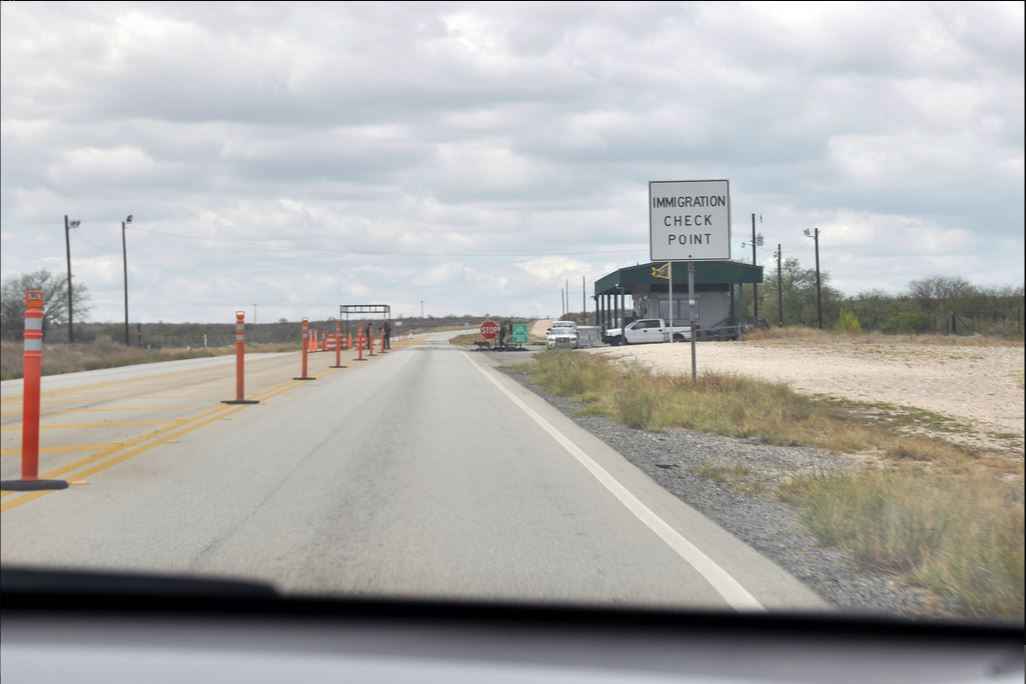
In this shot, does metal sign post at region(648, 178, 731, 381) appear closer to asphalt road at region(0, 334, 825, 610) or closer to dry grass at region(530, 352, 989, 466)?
dry grass at region(530, 352, 989, 466)

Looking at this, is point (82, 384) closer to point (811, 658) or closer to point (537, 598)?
point (537, 598)

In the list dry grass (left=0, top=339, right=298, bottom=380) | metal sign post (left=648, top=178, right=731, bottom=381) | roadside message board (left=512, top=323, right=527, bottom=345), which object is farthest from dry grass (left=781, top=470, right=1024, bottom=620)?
roadside message board (left=512, top=323, right=527, bottom=345)

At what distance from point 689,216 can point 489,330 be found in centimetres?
4029

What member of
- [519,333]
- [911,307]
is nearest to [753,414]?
[911,307]

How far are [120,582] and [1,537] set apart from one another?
3.26 m

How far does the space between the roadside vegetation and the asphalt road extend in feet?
2.69

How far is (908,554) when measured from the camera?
716cm

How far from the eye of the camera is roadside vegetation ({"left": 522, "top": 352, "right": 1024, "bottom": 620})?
6.17 meters

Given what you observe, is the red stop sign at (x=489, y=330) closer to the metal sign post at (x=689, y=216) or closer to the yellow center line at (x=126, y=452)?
the metal sign post at (x=689, y=216)

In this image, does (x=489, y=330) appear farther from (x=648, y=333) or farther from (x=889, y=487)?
(x=889, y=487)

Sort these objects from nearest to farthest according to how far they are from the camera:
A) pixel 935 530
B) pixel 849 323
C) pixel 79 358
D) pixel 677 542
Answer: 1. pixel 935 530
2. pixel 677 542
3. pixel 79 358
4. pixel 849 323

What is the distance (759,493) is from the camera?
10.3m

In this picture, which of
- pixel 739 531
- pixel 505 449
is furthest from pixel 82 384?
pixel 739 531

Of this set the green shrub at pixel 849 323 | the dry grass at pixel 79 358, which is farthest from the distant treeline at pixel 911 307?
the dry grass at pixel 79 358
